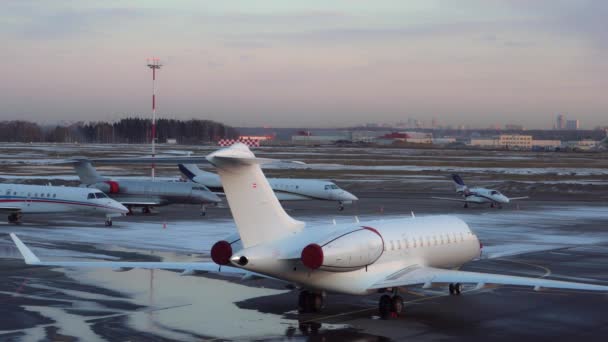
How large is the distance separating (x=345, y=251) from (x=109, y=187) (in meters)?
34.6

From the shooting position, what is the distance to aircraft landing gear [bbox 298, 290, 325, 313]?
70.2ft

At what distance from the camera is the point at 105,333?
19.1m

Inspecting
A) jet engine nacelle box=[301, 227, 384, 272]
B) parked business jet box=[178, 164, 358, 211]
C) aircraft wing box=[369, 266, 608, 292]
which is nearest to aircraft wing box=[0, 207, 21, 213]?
parked business jet box=[178, 164, 358, 211]

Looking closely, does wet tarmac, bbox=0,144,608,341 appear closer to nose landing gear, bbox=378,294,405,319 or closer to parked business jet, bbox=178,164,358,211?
nose landing gear, bbox=378,294,405,319

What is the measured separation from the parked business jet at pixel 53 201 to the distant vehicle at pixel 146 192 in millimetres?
6585

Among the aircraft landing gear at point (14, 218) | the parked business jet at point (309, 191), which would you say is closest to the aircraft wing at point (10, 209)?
the aircraft landing gear at point (14, 218)

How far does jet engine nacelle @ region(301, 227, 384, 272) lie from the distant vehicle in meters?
31.7

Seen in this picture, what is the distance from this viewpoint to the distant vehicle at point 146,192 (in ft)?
168

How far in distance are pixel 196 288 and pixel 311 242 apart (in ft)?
23.6

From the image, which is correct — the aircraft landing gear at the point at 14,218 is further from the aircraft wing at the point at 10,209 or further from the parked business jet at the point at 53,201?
the aircraft wing at the point at 10,209

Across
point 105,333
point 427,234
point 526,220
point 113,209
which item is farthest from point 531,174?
point 105,333

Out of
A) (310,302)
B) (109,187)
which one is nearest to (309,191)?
(109,187)

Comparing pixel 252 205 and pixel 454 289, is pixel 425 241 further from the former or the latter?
pixel 252 205

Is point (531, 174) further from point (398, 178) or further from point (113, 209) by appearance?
point (113, 209)
